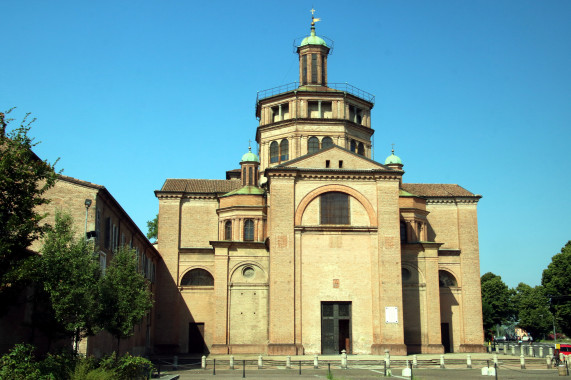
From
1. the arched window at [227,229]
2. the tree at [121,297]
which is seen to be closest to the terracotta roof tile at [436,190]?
the arched window at [227,229]

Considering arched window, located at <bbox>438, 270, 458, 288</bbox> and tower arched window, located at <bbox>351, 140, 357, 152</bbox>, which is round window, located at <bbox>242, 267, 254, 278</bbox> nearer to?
tower arched window, located at <bbox>351, 140, 357, 152</bbox>

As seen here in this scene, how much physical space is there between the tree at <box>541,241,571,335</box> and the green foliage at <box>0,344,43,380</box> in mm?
55174

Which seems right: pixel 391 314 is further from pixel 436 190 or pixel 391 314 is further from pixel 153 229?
pixel 153 229

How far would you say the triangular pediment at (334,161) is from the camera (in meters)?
40.3

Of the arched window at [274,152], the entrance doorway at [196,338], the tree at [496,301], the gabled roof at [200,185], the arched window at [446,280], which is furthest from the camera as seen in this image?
the tree at [496,301]

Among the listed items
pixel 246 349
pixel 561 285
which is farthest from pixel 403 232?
pixel 561 285

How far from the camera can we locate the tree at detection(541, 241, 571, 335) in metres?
60.8

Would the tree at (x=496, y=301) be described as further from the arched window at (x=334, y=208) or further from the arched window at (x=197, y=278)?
the arched window at (x=334, y=208)

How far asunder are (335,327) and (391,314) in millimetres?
3597

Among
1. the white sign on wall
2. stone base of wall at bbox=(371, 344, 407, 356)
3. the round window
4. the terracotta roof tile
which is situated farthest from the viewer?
the terracotta roof tile

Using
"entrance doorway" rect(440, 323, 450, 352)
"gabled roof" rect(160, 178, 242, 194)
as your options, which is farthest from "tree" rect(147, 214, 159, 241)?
"entrance doorway" rect(440, 323, 450, 352)

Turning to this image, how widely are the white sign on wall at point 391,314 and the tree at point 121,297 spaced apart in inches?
692

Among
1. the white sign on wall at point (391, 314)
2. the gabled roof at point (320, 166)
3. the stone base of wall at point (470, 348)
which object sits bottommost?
the stone base of wall at point (470, 348)

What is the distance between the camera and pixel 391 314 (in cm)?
3803
